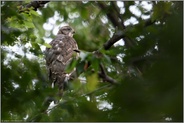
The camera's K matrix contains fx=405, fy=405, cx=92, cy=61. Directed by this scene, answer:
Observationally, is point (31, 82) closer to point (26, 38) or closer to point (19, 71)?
point (19, 71)

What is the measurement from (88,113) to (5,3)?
5.24 feet

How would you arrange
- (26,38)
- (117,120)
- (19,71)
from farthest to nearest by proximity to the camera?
(26,38) < (19,71) < (117,120)

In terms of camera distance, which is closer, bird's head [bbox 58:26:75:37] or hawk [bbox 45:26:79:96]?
hawk [bbox 45:26:79:96]

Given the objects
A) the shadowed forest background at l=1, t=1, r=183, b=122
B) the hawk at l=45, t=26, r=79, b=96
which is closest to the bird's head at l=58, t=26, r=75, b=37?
the hawk at l=45, t=26, r=79, b=96

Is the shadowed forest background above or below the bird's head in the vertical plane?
below

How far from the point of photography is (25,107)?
1680mm

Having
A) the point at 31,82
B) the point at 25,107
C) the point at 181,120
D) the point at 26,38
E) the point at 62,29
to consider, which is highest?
the point at 62,29

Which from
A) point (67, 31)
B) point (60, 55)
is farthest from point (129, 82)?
point (67, 31)

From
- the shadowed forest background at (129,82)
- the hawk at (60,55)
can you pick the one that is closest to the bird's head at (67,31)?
the hawk at (60,55)

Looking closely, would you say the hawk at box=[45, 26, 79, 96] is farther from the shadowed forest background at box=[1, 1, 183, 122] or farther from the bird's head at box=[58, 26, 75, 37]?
the shadowed forest background at box=[1, 1, 183, 122]

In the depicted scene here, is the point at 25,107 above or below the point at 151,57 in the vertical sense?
above

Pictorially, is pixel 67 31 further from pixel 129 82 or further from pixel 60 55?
pixel 129 82

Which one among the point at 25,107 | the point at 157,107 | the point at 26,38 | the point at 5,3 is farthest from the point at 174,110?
the point at 26,38

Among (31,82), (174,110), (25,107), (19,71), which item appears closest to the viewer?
(174,110)
